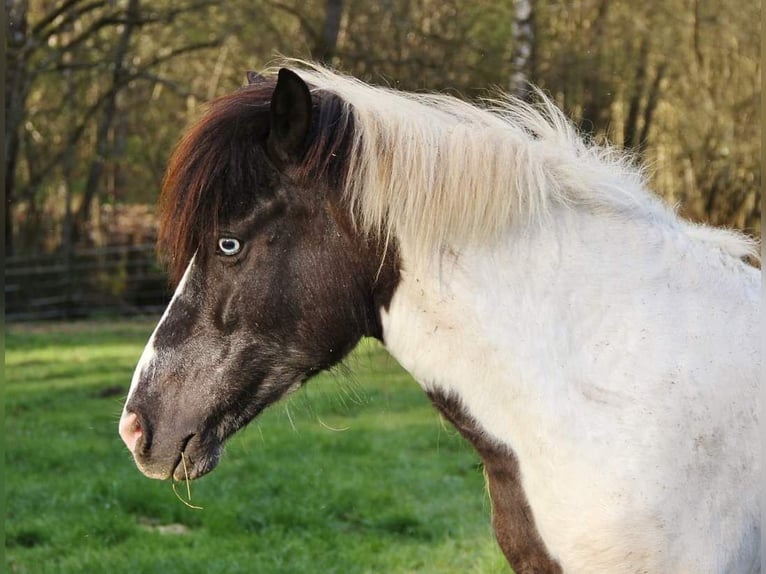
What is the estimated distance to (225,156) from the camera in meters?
2.38

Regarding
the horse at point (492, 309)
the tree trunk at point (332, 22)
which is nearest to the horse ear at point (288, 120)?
the horse at point (492, 309)

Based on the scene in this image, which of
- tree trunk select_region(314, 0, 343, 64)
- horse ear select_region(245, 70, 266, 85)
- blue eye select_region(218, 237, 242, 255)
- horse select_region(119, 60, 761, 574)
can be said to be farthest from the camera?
tree trunk select_region(314, 0, 343, 64)

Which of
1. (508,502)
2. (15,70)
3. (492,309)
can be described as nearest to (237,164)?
(492,309)

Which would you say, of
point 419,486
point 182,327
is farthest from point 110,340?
point 182,327

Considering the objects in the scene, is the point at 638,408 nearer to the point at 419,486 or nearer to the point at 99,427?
the point at 419,486

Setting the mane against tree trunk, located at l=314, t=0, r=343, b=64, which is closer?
the mane

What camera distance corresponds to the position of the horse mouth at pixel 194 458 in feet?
7.98

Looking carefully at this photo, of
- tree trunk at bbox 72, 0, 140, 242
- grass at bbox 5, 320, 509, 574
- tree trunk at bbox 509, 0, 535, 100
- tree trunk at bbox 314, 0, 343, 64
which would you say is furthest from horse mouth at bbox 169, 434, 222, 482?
tree trunk at bbox 72, 0, 140, 242

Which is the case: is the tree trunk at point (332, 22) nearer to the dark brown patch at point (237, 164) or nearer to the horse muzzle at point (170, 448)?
the dark brown patch at point (237, 164)

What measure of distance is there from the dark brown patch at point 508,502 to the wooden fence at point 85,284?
15264mm

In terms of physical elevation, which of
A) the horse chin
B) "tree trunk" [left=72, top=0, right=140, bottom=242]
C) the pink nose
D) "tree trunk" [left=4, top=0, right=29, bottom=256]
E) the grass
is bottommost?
"tree trunk" [left=72, top=0, right=140, bottom=242]

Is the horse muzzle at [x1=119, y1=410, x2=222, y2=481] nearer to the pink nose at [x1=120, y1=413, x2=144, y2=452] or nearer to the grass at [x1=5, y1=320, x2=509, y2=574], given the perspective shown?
the pink nose at [x1=120, y1=413, x2=144, y2=452]

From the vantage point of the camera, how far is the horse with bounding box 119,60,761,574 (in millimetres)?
2131

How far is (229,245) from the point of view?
7.77ft
